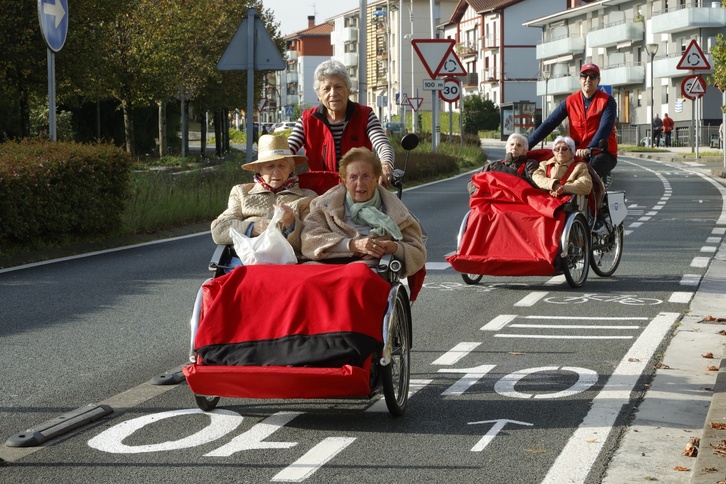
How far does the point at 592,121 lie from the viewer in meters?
12.6

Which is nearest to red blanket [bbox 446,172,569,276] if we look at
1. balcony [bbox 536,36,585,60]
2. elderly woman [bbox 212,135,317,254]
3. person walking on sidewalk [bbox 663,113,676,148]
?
elderly woman [bbox 212,135,317,254]

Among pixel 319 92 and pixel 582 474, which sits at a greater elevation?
pixel 319 92

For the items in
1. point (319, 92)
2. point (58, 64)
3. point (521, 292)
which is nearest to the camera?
point (319, 92)

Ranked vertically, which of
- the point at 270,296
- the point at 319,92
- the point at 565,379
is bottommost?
the point at 565,379

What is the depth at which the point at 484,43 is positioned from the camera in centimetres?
12350

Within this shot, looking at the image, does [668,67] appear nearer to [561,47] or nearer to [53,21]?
[561,47]

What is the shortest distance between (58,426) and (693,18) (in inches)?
3143

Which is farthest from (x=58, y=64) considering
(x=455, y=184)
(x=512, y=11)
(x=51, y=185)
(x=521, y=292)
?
(x=512, y=11)

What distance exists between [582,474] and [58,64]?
3295 centimetres

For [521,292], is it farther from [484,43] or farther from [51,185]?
[484,43]

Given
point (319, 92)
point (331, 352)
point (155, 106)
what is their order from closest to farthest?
point (331, 352) → point (319, 92) → point (155, 106)

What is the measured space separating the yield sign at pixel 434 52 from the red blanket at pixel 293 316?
25607mm

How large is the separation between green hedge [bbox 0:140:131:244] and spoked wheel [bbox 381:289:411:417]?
9.10 m

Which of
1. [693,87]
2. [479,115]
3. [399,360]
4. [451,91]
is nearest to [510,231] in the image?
[399,360]
